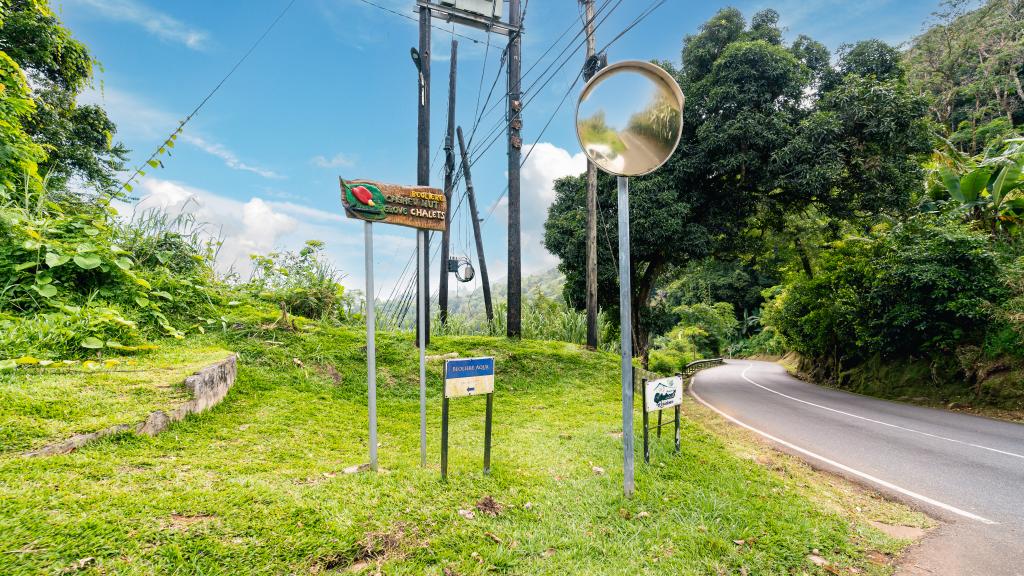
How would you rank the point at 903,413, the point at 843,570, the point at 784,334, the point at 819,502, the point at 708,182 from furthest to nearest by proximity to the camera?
the point at 784,334 → the point at 708,182 → the point at 903,413 → the point at 819,502 → the point at 843,570

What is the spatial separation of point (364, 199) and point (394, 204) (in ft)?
0.93

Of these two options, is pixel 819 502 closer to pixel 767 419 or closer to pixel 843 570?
pixel 843 570

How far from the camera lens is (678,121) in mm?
3027

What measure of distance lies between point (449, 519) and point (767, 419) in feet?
24.9

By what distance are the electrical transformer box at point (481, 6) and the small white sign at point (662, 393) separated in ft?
30.1

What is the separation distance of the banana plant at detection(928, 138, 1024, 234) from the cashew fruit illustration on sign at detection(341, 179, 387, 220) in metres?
10.5

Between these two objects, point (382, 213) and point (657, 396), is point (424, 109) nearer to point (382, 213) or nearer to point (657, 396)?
point (382, 213)

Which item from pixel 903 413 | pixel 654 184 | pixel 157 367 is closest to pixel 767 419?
pixel 903 413

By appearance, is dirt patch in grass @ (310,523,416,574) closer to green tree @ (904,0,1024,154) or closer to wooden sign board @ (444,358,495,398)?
wooden sign board @ (444,358,495,398)

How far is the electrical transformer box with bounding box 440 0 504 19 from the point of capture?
9.01 metres

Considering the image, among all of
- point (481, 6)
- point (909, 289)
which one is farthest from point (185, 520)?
point (909, 289)

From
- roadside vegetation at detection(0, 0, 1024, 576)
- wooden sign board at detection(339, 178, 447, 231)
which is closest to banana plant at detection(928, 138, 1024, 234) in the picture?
roadside vegetation at detection(0, 0, 1024, 576)

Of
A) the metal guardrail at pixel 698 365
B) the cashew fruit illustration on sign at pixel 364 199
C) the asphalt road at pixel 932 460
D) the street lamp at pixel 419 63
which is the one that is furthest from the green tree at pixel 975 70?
the cashew fruit illustration on sign at pixel 364 199

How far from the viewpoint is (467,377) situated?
3.76 m
